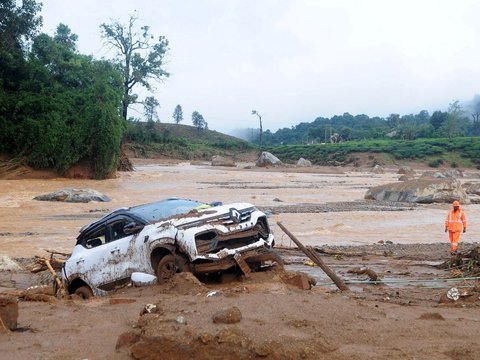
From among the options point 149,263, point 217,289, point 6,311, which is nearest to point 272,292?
point 217,289

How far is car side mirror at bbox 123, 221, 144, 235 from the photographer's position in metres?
8.84

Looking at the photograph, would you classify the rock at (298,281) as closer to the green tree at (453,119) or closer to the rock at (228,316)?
the rock at (228,316)

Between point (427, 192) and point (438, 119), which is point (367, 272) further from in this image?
point (438, 119)

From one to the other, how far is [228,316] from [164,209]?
13.5 ft

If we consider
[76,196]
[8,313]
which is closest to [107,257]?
[8,313]

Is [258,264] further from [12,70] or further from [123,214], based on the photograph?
[12,70]

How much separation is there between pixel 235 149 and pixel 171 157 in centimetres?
1615

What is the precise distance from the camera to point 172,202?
32.4 feet

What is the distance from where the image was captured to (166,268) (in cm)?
840

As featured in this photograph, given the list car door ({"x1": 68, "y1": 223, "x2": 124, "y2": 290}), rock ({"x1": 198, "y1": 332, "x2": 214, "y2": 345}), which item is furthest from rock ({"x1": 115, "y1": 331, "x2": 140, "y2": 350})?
car door ({"x1": 68, "y1": 223, "x2": 124, "y2": 290})

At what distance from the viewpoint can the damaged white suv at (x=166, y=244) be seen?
8234 millimetres

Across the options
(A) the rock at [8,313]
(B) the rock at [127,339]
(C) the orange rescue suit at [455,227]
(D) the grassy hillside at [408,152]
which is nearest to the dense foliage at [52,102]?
(C) the orange rescue suit at [455,227]

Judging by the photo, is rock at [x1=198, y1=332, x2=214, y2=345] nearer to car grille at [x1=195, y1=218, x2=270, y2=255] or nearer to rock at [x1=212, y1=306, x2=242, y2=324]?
rock at [x1=212, y1=306, x2=242, y2=324]

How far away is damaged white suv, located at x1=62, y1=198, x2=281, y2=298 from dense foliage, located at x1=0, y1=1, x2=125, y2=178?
1351 inches
